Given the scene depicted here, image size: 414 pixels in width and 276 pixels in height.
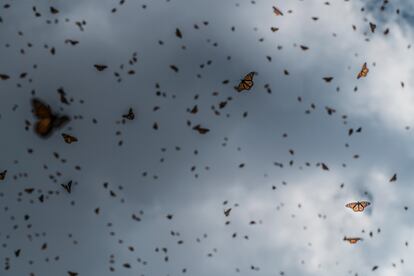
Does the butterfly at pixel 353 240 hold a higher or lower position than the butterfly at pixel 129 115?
lower

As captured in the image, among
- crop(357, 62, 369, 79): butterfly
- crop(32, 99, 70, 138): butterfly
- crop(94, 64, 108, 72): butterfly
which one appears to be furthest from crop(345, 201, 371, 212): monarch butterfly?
crop(32, 99, 70, 138): butterfly

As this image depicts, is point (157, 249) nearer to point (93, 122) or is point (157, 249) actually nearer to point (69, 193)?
point (69, 193)

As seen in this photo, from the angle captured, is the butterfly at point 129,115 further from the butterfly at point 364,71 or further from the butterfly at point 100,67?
the butterfly at point 364,71

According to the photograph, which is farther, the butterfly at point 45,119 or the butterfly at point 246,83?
the butterfly at point 246,83

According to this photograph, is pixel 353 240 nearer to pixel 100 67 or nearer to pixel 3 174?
pixel 100 67

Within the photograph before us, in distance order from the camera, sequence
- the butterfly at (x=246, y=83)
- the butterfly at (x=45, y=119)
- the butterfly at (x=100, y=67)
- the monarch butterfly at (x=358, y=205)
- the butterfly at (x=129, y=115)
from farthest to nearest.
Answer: the monarch butterfly at (x=358, y=205) < the butterfly at (x=129, y=115) < the butterfly at (x=246, y=83) < the butterfly at (x=100, y=67) < the butterfly at (x=45, y=119)

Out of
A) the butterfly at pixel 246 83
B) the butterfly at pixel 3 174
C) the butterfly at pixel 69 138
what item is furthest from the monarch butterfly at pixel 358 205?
the butterfly at pixel 3 174
